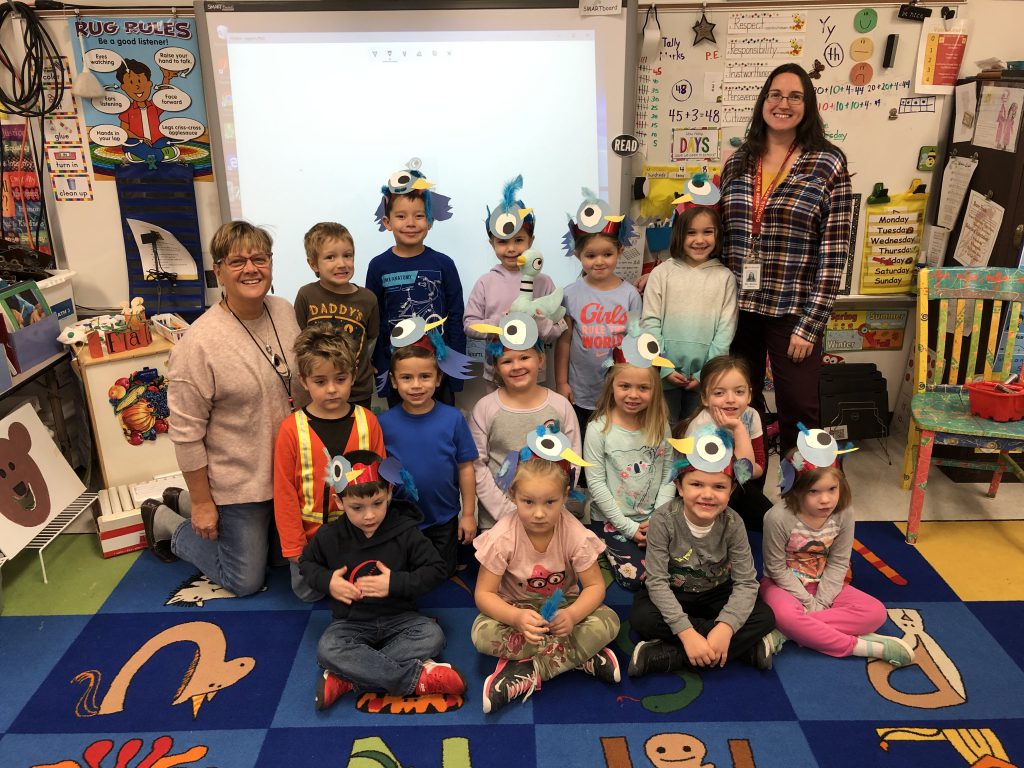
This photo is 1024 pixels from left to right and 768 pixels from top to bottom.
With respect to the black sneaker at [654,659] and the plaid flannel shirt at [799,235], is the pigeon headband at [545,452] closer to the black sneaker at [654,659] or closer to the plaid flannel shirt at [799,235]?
the black sneaker at [654,659]

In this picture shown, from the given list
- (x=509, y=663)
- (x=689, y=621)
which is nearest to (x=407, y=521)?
(x=509, y=663)

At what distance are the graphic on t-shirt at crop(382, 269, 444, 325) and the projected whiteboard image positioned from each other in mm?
429

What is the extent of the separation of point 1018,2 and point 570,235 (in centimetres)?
205

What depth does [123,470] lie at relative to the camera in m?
2.88

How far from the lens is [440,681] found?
196 centimetres

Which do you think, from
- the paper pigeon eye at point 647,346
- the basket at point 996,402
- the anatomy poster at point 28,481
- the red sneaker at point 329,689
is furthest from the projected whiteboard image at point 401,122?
the red sneaker at point 329,689

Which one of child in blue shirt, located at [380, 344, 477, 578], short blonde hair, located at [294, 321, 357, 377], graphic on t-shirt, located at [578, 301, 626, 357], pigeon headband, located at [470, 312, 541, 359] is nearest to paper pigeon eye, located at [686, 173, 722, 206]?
graphic on t-shirt, located at [578, 301, 626, 357]

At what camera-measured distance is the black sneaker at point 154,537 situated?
8.53 ft

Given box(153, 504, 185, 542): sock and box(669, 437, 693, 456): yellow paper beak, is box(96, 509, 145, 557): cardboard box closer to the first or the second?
box(153, 504, 185, 542): sock

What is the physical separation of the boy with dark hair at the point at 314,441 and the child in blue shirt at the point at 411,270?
1.54ft

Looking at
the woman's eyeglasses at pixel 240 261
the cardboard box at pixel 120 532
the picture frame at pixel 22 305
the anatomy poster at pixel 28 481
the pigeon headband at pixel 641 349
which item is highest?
the woman's eyeglasses at pixel 240 261

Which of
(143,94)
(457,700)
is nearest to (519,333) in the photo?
(457,700)

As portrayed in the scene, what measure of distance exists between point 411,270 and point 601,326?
722 millimetres

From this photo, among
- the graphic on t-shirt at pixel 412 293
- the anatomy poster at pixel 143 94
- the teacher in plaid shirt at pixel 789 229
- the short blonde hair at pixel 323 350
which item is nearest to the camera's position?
the short blonde hair at pixel 323 350
